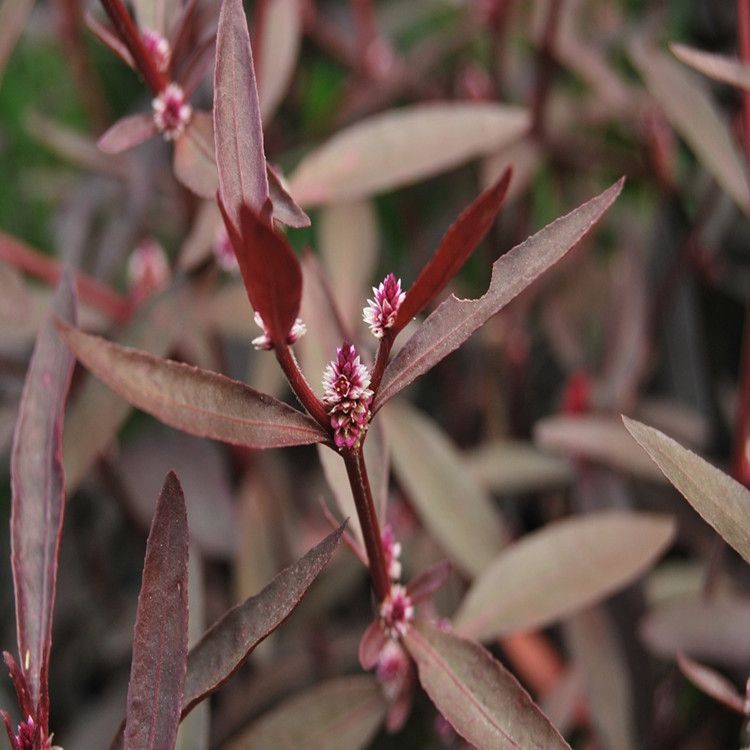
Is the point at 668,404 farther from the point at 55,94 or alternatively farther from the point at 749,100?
the point at 55,94

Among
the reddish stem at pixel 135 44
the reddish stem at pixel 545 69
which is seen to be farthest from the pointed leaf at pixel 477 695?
the reddish stem at pixel 545 69

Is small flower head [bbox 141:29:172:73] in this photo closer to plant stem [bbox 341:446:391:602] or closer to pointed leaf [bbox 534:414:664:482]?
plant stem [bbox 341:446:391:602]

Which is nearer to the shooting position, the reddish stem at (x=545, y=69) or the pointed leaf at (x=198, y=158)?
the pointed leaf at (x=198, y=158)

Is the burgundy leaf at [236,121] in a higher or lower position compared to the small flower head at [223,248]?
higher

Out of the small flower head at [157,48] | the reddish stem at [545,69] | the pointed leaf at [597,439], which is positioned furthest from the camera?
the reddish stem at [545,69]

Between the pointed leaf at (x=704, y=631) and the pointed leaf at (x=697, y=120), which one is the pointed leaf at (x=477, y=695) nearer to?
the pointed leaf at (x=704, y=631)

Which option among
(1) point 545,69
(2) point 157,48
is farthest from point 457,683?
(1) point 545,69
